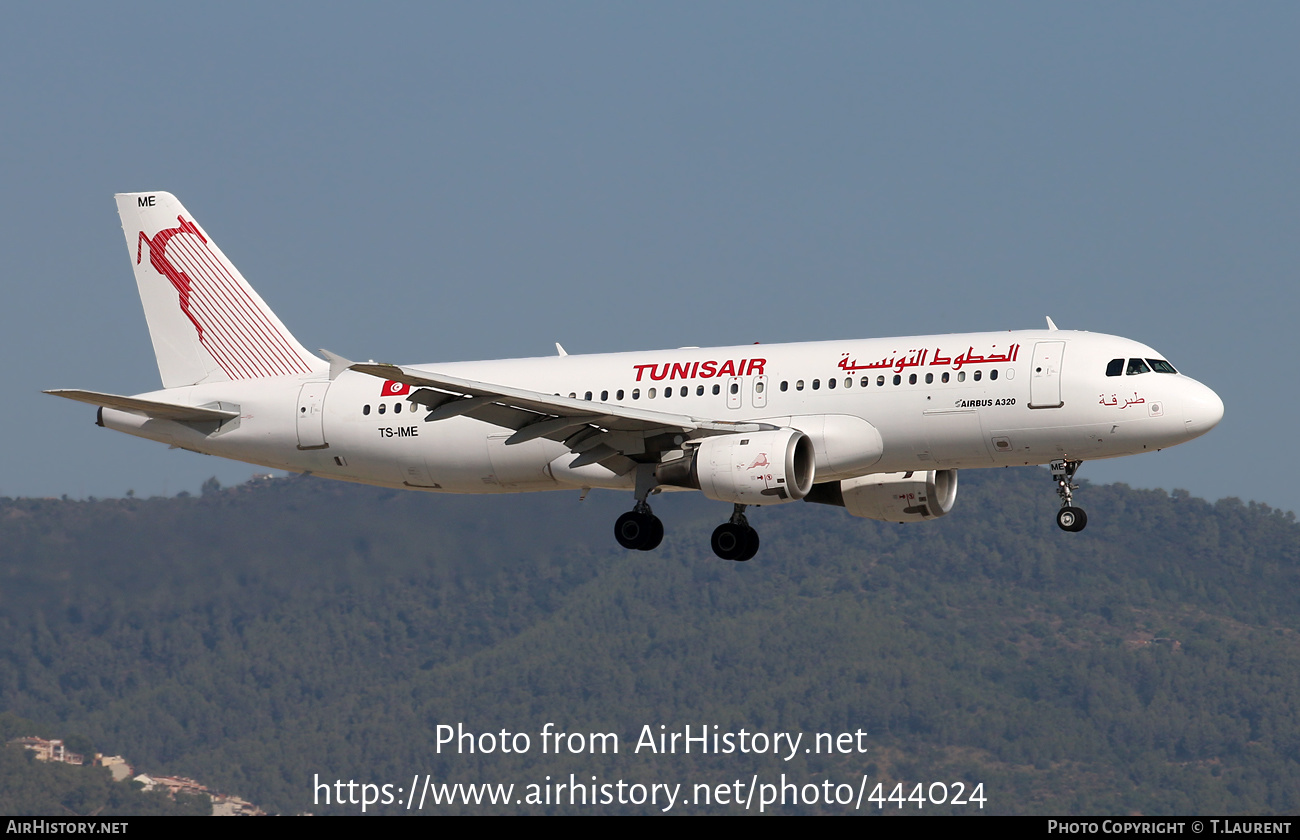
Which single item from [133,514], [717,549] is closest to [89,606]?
[133,514]

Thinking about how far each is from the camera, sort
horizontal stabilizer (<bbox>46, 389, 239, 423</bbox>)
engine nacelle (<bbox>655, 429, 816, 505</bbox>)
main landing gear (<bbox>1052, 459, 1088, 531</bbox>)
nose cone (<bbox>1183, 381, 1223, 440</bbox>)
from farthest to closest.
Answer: horizontal stabilizer (<bbox>46, 389, 239, 423</bbox>) < main landing gear (<bbox>1052, 459, 1088, 531</bbox>) < engine nacelle (<bbox>655, 429, 816, 505</bbox>) < nose cone (<bbox>1183, 381, 1223, 440</bbox>)

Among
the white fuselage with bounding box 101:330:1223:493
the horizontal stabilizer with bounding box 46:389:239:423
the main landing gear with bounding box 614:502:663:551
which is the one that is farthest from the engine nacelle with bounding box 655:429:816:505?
the horizontal stabilizer with bounding box 46:389:239:423

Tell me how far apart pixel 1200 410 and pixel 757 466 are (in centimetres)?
993

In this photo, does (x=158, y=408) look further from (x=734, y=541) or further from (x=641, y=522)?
(x=734, y=541)

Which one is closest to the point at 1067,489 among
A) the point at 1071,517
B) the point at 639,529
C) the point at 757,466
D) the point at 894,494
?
the point at 1071,517

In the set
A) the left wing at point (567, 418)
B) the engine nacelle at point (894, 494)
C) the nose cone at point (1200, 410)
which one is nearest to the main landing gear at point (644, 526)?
the left wing at point (567, 418)

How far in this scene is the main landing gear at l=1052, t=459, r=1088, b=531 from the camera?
4175 centimetres

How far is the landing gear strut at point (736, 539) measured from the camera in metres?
44.4

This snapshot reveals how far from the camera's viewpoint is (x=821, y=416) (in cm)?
4203

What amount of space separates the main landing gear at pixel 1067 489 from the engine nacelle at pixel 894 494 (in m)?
3.97

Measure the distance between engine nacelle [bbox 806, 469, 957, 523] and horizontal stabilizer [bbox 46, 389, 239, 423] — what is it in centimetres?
1586

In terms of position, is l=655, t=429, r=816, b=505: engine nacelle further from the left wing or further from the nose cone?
the nose cone
